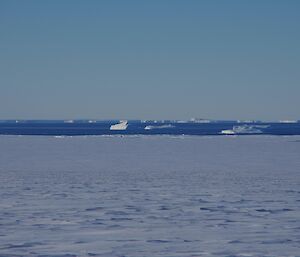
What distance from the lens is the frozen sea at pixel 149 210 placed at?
669cm

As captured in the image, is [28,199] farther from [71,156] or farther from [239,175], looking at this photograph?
[71,156]

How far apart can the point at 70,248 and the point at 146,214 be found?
2289 millimetres

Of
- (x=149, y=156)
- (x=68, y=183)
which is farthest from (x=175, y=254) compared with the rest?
(x=149, y=156)

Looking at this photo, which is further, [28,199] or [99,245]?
[28,199]

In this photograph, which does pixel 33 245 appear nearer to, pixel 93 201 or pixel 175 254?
pixel 175 254

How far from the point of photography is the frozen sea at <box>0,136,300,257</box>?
669 centimetres

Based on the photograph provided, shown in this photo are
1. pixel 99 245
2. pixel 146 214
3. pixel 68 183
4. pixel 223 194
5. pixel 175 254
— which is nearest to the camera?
pixel 175 254


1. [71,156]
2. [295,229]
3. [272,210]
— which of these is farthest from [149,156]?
[295,229]

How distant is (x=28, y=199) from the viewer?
10203mm

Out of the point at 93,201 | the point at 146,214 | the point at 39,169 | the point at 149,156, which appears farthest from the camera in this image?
the point at 149,156

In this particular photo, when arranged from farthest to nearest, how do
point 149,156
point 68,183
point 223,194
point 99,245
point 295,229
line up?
point 149,156, point 68,183, point 223,194, point 295,229, point 99,245

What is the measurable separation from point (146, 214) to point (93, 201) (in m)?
1.59

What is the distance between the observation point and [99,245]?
266 inches

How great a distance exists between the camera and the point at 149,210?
9094 millimetres
